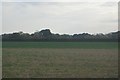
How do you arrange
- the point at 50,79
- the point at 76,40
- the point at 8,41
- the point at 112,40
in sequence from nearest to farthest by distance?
the point at 50,79
the point at 112,40
the point at 8,41
the point at 76,40

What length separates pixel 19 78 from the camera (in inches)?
516

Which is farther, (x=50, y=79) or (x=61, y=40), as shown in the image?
(x=61, y=40)

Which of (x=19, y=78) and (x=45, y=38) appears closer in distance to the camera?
(x=19, y=78)

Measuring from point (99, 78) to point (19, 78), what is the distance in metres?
4.01

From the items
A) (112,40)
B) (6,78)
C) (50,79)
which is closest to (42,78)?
(50,79)

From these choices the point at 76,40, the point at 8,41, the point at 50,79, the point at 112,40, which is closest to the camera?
the point at 50,79

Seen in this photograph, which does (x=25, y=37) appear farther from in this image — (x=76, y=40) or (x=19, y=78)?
(x=19, y=78)

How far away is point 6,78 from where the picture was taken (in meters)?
13.1

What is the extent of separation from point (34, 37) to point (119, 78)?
67.0m

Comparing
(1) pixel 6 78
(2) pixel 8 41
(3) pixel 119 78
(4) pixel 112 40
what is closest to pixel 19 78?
(1) pixel 6 78

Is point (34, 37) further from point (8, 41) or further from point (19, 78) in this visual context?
point (19, 78)

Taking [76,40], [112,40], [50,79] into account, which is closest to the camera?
[50,79]

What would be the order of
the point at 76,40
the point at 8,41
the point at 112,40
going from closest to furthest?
the point at 112,40 < the point at 8,41 < the point at 76,40

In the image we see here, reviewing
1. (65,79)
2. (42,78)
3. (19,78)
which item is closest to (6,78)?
(19,78)
